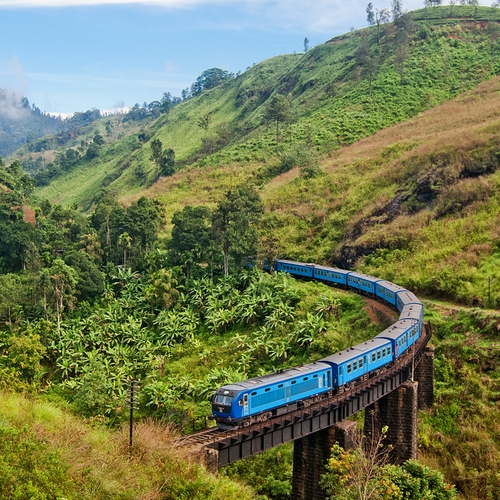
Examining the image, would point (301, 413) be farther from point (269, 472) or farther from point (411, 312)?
point (411, 312)

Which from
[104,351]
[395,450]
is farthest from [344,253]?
[395,450]

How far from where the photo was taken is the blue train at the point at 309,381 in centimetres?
2152

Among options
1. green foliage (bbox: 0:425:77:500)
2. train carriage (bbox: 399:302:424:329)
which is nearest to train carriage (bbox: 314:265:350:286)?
train carriage (bbox: 399:302:424:329)

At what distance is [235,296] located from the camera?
48812 millimetres

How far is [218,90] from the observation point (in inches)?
7200

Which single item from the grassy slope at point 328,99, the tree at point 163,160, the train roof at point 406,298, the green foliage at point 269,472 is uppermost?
the grassy slope at point 328,99

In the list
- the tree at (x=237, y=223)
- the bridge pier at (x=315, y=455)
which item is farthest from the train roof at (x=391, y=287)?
the bridge pier at (x=315, y=455)

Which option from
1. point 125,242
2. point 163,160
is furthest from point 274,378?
point 163,160

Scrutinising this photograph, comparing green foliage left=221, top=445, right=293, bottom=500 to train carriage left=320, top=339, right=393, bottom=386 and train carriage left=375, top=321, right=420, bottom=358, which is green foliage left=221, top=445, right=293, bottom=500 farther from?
train carriage left=375, top=321, right=420, bottom=358

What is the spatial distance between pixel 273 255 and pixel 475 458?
28.7 metres

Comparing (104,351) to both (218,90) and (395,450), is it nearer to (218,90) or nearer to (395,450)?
(395,450)

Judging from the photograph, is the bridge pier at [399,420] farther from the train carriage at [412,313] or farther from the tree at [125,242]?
the tree at [125,242]

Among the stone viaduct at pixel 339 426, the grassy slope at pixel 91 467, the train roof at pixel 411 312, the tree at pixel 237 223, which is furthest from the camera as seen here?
the tree at pixel 237 223

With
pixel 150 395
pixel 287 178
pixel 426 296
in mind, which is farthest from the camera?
pixel 287 178
